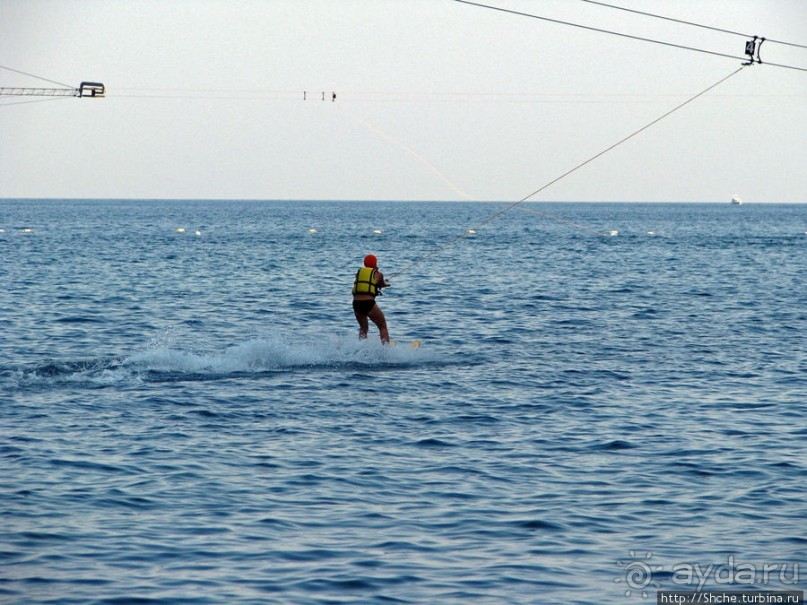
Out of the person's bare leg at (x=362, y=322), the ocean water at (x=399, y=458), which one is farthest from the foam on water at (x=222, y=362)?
the person's bare leg at (x=362, y=322)

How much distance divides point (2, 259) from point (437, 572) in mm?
58185

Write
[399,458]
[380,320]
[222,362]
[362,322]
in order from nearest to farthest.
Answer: [399,458] → [222,362] → [380,320] → [362,322]

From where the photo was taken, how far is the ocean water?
33.4 ft

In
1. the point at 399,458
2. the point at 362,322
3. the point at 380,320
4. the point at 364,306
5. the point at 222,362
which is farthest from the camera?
the point at 362,322

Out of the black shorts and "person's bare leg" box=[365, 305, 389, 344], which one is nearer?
the black shorts

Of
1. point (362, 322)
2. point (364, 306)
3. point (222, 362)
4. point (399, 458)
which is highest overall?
point (364, 306)

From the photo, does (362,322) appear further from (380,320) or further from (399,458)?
(399,458)

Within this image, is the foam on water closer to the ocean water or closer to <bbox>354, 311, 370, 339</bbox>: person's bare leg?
the ocean water

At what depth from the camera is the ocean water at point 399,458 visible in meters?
10.2

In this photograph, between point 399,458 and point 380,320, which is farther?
point 380,320

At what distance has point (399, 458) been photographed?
14.4 meters

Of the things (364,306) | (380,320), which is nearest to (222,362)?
(364,306)

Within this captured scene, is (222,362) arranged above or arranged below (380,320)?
below

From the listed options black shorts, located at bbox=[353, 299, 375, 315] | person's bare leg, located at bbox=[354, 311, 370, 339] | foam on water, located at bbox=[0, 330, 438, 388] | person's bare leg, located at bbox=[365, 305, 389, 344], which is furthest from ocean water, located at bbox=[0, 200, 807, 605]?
black shorts, located at bbox=[353, 299, 375, 315]
